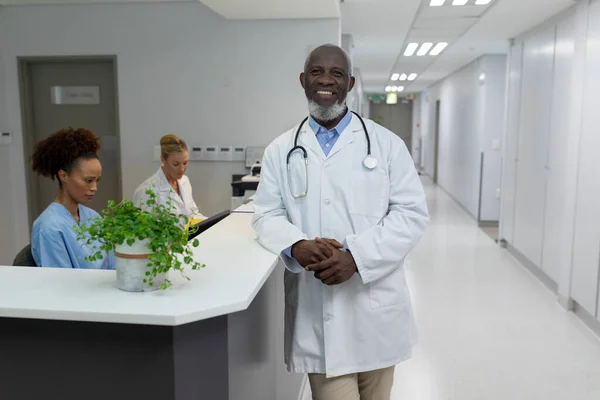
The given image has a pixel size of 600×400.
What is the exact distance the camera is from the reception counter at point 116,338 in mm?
1291

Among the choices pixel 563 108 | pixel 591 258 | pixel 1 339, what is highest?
pixel 563 108

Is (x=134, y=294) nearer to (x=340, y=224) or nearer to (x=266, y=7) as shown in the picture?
(x=340, y=224)

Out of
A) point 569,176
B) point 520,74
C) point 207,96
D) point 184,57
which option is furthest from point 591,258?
point 184,57

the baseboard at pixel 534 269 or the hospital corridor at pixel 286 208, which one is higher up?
the hospital corridor at pixel 286 208

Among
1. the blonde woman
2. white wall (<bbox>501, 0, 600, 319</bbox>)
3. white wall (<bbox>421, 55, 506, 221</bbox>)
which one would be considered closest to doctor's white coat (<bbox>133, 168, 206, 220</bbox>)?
the blonde woman

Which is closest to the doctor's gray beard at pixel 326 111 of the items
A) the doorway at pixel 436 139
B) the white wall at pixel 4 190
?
the white wall at pixel 4 190

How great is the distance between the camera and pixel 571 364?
3379 mm

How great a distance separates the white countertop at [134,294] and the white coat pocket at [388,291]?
34 centimetres

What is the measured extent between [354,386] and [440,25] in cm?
464

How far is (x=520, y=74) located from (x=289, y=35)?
8.96 feet

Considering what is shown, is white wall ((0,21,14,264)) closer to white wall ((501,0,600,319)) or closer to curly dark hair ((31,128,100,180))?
curly dark hair ((31,128,100,180))

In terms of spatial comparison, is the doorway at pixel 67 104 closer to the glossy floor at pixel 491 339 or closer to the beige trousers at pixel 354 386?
the glossy floor at pixel 491 339

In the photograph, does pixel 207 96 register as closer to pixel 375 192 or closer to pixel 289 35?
pixel 289 35

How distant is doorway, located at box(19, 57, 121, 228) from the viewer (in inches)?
199
